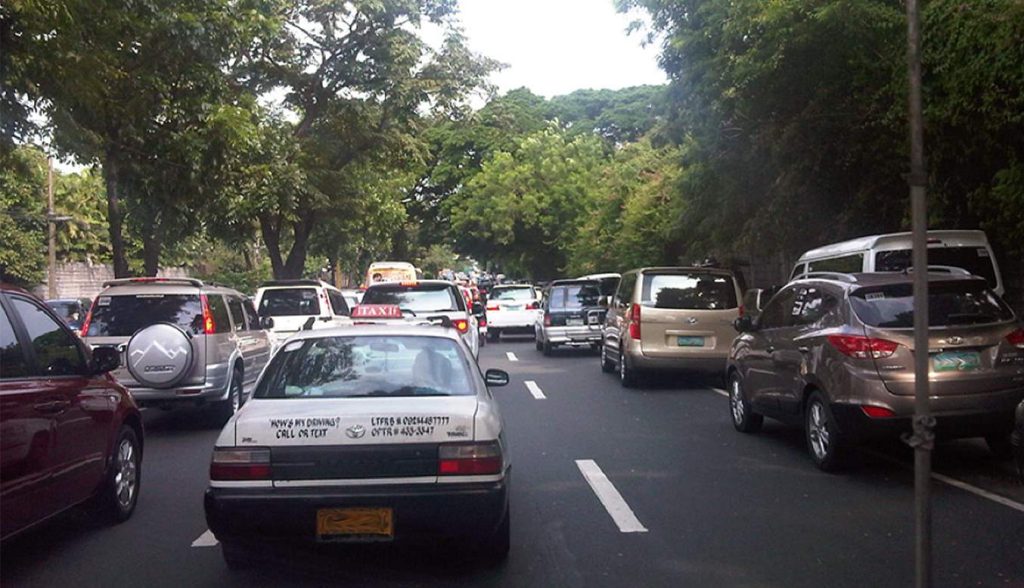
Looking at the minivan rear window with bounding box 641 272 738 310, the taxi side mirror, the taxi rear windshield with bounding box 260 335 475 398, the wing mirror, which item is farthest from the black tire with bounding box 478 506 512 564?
the minivan rear window with bounding box 641 272 738 310

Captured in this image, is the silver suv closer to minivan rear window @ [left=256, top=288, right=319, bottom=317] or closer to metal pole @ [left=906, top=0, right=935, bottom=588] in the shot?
minivan rear window @ [left=256, top=288, right=319, bottom=317]

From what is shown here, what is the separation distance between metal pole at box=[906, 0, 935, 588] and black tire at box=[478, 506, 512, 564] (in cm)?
241

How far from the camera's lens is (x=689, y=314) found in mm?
15125

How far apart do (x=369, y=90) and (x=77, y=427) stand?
21515mm

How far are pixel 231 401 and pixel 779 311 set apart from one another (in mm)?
6505

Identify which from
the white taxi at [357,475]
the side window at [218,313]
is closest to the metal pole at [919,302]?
the white taxi at [357,475]

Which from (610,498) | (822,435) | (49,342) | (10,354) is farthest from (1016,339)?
(10,354)

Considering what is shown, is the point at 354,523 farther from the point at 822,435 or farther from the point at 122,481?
the point at 822,435

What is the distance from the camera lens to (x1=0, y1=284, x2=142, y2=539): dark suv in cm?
579

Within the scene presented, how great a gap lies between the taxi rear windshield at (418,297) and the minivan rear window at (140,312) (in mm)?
5462

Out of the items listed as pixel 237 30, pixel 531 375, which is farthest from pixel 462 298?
pixel 237 30

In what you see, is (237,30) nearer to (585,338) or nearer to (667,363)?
(667,363)

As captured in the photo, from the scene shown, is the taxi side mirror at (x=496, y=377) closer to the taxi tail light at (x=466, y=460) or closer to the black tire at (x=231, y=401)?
the taxi tail light at (x=466, y=460)

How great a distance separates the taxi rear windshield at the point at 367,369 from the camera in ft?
20.9
